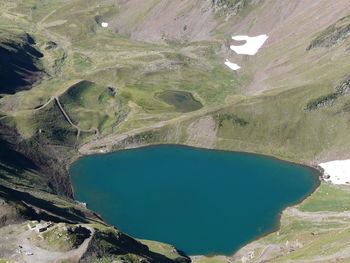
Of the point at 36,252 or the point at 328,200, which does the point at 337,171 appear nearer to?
the point at 328,200

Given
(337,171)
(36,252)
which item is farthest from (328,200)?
(36,252)

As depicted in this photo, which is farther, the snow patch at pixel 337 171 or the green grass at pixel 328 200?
the snow patch at pixel 337 171

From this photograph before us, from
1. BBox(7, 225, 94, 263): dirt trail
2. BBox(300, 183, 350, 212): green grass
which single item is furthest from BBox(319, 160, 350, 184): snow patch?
BBox(7, 225, 94, 263): dirt trail

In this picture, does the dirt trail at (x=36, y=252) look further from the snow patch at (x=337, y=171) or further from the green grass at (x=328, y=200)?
the snow patch at (x=337, y=171)

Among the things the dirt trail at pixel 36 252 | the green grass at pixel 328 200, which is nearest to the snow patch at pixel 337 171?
the green grass at pixel 328 200

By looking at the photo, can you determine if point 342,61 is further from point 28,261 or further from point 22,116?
point 28,261

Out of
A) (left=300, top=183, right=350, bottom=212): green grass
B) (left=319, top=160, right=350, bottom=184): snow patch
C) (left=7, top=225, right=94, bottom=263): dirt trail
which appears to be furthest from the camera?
(left=319, top=160, right=350, bottom=184): snow patch

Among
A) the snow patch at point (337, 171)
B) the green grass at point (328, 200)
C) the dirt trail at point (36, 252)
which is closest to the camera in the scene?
the dirt trail at point (36, 252)

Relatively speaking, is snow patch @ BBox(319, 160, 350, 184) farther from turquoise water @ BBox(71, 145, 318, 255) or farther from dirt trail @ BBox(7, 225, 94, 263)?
dirt trail @ BBox(7, 225, 94, 263)
